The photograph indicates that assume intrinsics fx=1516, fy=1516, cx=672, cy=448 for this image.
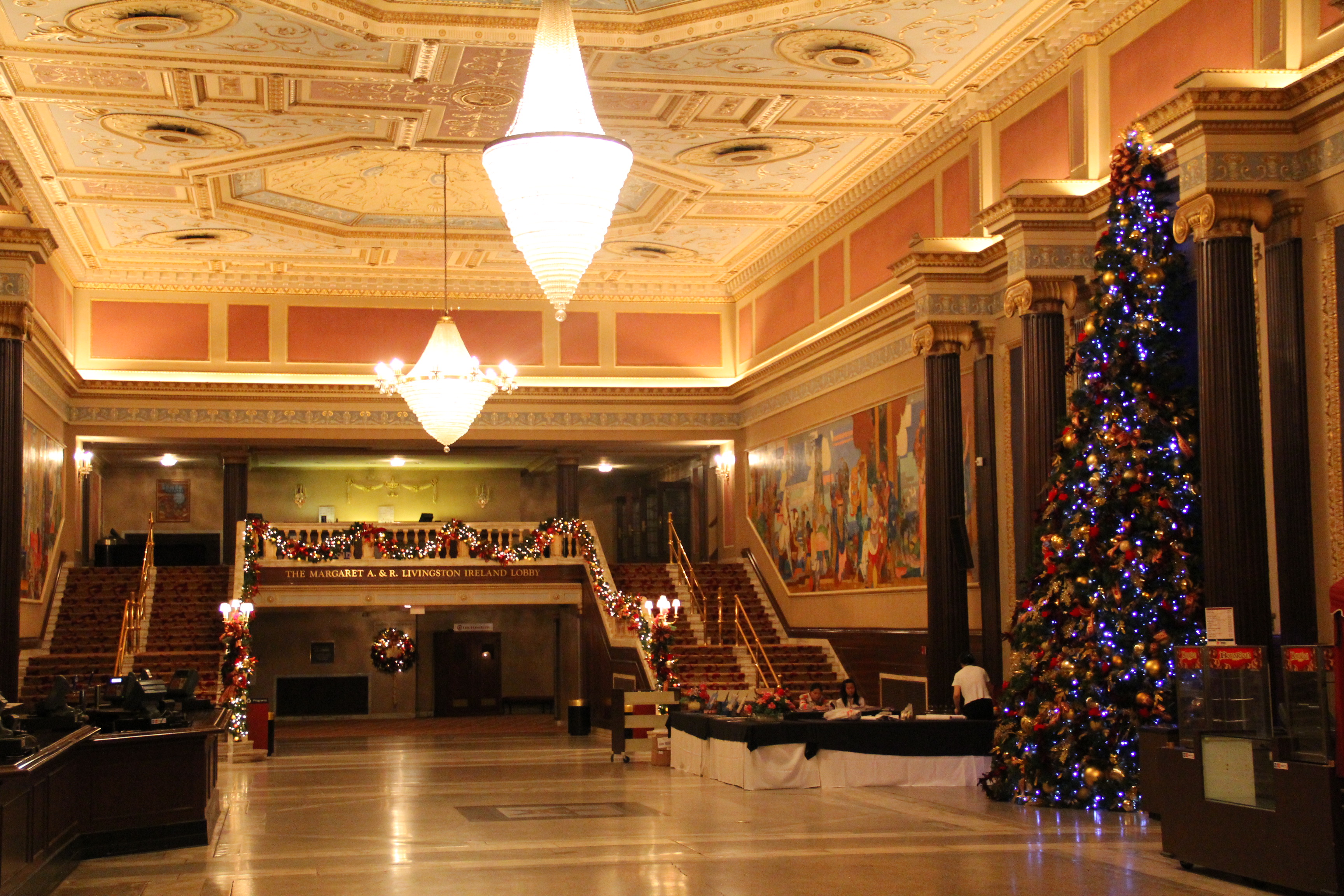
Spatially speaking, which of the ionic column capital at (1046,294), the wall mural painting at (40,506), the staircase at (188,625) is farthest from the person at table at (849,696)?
the wall mural painting at (40,506)

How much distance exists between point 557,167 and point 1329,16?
6.10 meters

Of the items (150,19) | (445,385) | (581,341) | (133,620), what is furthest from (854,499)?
(133,620)

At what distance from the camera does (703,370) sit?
29203 mm

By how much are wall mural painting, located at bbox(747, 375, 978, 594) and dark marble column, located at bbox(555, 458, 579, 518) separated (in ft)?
12.8

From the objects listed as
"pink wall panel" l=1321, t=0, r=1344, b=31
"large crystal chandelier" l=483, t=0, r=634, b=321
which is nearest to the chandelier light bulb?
"large crystal chandelier" l=483, t=0, r=634, b=321

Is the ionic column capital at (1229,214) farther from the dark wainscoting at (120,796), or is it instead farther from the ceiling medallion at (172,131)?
the ceiling medallion at (172,131)

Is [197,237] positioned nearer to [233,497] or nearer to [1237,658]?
[233,497]

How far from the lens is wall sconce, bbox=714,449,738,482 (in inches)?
1142

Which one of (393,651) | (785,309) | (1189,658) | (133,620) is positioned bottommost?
(393,651)

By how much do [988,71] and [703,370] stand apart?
12859 millimetres

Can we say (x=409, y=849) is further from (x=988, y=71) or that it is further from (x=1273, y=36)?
(x=988, y=71)

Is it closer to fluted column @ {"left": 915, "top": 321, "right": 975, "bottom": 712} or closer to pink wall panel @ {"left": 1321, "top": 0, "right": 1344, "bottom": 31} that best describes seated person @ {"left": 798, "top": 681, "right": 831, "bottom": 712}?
fluted column @ {"left": 915, "top": 321, "right": 975, "bottom": 712}

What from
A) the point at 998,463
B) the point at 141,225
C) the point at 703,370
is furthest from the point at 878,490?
the point at 141,225

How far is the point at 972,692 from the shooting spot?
15.7 meters
